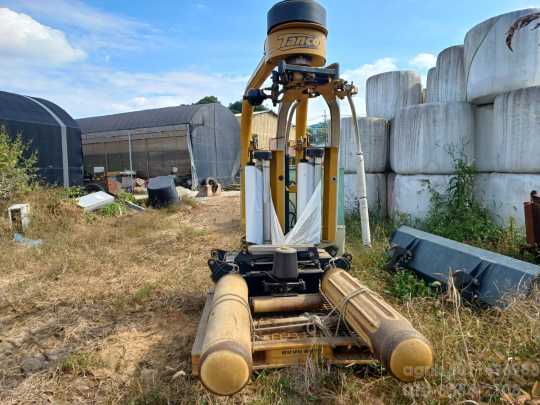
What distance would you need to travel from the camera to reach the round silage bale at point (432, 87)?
6.12 metres

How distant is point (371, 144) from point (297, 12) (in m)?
4.24

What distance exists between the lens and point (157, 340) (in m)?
2.87

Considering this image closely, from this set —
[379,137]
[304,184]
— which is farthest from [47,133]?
[304,184]

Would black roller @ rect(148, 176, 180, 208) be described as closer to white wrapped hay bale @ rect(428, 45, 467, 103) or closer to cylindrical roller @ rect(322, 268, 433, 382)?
white wrapped hay bale @ rect(428, 45, 467, 103)

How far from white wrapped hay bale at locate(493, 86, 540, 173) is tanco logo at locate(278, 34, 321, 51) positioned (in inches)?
126

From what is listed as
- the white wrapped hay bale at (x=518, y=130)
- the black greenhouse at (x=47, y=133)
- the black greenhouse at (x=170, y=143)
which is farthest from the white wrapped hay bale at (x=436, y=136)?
the black greenhouse at (x=170, y=143)

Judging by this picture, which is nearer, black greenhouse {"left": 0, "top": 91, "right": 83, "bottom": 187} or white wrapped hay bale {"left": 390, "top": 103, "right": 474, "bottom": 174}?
white wrapped hay bale {"left": 390, "top": 103, "right": 474, "bottom": 174}

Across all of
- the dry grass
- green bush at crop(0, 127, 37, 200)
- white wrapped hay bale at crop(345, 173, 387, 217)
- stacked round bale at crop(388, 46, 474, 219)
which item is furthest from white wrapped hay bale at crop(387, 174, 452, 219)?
green bush at crop(0, 127, 37, 200)

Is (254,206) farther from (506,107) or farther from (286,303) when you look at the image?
(506,107)

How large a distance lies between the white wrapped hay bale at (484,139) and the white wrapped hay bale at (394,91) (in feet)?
4.73

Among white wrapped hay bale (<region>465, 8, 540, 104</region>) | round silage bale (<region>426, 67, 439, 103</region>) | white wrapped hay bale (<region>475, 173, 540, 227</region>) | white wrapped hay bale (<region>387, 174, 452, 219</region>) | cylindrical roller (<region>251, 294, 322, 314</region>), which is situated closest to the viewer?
cylindrical roller (<region>251, 294, 322, 314</region>)

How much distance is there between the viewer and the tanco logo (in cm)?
278

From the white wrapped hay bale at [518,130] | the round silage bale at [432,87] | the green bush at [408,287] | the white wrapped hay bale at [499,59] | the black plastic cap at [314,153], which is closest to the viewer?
the black plastic cap at [314,153]

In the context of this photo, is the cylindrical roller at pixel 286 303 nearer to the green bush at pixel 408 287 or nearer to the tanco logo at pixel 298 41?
the green bush at pixel 408 287
